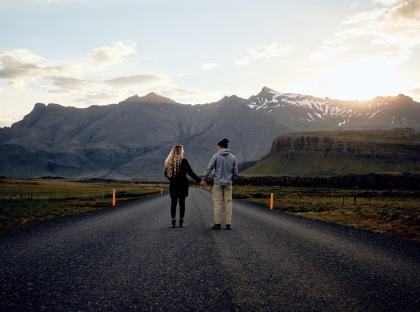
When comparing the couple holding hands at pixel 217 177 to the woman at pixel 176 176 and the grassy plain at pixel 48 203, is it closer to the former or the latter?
the woman at pixel 176 176

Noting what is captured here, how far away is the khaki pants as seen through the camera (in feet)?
48.0

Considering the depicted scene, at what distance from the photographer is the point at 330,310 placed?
5445 millimetres

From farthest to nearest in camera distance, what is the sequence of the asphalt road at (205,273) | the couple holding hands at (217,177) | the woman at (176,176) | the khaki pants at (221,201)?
the woman at (176,176) → the couple holding hands at (217,177) → the khaki pants at (221,201) → the asphalt road at (205,273)

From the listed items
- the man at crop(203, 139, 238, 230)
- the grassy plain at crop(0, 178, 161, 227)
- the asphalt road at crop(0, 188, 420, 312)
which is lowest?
the grassy plain at crop(0, 178, 161, 227)

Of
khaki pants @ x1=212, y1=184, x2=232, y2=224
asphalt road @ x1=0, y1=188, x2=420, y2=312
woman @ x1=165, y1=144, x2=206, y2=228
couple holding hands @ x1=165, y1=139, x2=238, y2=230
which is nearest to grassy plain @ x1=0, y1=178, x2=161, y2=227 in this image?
woman @ x1=165, y1=144, x2=206, y2=228

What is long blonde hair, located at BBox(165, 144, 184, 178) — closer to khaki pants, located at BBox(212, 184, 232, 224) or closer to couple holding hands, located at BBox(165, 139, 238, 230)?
couple holding hands, located at BBox(165, 139, 238, 230)

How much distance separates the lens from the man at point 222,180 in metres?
14.7

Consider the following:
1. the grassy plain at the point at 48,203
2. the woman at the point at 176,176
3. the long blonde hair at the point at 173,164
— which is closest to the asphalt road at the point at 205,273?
the woman at the point at 176,176

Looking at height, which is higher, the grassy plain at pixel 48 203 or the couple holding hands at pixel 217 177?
the couple holding hands at pixel 217 177

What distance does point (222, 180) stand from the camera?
14734 mm

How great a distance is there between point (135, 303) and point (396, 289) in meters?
4.27

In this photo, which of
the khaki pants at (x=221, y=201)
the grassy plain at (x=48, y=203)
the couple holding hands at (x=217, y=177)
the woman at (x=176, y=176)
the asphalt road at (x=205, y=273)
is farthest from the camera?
the grassy plain at (x=48, y=203)

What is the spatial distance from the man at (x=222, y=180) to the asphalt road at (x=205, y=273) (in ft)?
5.38

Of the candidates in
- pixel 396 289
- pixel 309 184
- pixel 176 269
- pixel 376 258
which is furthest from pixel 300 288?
pixel 309 184
